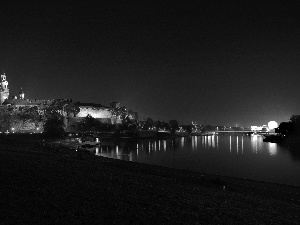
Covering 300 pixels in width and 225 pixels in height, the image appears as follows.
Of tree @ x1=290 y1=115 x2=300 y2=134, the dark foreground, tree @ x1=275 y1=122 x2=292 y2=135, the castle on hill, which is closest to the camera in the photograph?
the dark foreground

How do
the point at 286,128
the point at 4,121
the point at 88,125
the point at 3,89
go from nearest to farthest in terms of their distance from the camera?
the point at 286,128, the point at 4,121, the point at 88,125, the point at 3,89

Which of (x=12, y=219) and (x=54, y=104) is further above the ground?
(x=54, y=104)

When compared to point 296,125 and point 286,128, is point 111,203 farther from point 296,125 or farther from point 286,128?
point 286,128

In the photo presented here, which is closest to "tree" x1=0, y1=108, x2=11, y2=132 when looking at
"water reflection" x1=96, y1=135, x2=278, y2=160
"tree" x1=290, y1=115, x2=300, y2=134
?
"water reflection" x1=96, y1=135, x2=278, y2=160

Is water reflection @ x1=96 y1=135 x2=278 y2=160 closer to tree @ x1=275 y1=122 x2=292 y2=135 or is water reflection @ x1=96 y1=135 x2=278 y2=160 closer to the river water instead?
the river water

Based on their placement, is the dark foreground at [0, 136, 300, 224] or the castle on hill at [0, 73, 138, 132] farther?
the castle on hill at [0, 73, 138, 132]

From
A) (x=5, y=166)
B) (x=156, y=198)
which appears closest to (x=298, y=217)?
(x=156, y=198)

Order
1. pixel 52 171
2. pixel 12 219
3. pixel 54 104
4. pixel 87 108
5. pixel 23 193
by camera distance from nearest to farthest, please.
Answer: pixel 12 219
pixel 23 193
pixel 52 171
pixel 54 104
pixel 87 108

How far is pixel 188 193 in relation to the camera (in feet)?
46.3

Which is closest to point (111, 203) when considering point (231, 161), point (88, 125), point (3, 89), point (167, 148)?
point (231, 161)

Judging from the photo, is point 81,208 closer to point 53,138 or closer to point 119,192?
point 119,192

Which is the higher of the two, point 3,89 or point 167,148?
point 3,89

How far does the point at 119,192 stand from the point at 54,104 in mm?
155378

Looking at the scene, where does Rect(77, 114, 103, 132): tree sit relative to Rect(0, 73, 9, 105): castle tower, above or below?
below
